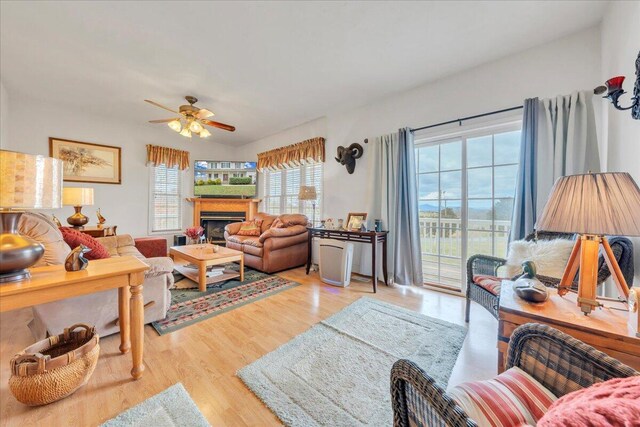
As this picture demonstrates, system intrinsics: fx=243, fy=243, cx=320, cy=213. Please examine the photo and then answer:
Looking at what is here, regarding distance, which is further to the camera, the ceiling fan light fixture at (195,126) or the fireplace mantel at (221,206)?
the fireplace mantel at (221,206)

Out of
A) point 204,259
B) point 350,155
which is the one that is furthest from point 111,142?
point 350,155

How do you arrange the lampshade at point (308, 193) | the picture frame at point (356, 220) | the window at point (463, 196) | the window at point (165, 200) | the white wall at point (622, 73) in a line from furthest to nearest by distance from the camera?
the window at point (165, 200) → the lampshade at point (308, 193) → the picture frame at point (356, 220) → the window at point (463, 196) → the white wall at point (622, 73)

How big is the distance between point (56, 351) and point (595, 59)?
4.73 m

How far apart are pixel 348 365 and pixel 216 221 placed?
4.90 meters

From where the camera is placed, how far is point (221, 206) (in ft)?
18.6

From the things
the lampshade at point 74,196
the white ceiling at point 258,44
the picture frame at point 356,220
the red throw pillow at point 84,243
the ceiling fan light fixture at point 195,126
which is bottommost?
the red throw pillow at point 84,243

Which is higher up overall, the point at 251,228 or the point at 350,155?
the point at 350,155

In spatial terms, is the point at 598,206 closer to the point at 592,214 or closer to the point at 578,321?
the point at 592,214

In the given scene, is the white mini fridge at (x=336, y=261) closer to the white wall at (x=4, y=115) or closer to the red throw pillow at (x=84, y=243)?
the red throw pillow at (x=84, y=243)

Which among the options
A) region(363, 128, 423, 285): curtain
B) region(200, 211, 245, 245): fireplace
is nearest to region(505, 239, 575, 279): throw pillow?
region(363, 128, 423, 285): curtain

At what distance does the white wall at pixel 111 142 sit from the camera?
3807 mm

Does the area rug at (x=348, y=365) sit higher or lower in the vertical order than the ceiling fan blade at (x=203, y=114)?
lower

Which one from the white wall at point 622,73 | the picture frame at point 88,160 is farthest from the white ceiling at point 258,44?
the picture frame at point 88,160

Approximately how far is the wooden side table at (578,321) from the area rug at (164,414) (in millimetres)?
1572
